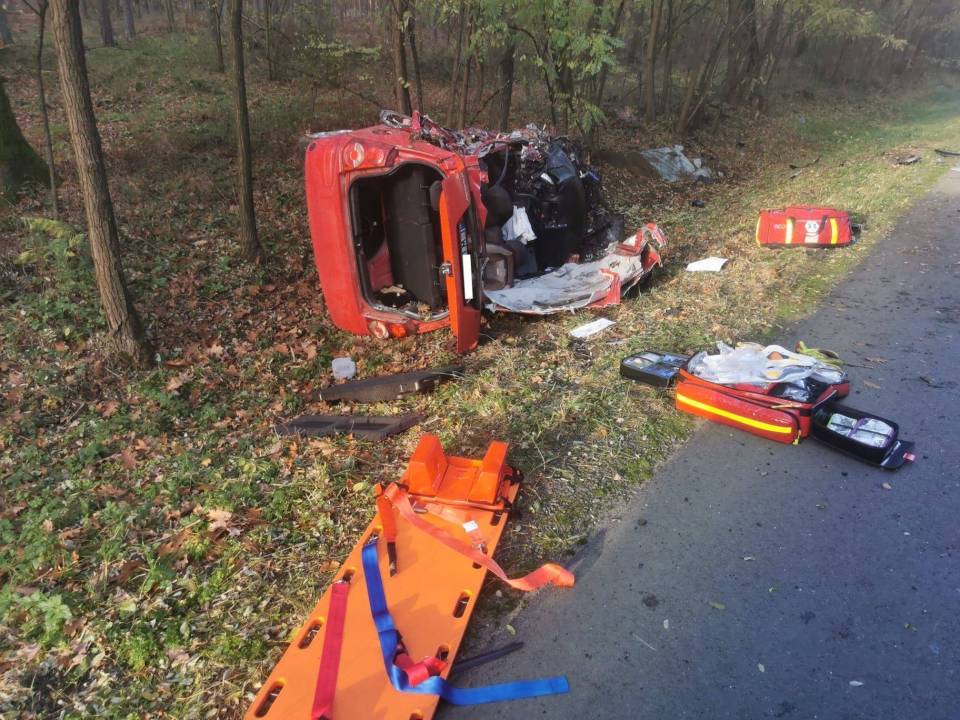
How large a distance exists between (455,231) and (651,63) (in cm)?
1252

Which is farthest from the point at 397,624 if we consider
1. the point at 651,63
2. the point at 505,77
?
the point at 651,63

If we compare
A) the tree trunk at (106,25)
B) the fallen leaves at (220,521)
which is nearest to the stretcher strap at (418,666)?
the fallen leaves at (220,521)

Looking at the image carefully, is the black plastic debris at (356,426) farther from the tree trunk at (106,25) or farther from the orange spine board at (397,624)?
the tree trunk at (106,25)

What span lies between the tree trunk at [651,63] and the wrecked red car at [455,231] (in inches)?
316

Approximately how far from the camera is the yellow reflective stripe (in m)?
3.74

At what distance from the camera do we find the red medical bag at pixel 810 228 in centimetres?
753

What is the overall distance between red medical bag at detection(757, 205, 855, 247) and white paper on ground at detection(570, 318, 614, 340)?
350 centimetres

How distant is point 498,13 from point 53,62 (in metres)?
12.7

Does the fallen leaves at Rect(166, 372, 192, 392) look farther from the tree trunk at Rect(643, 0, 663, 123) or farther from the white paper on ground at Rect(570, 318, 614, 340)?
the tree trunk at Rect(643, 0, 663, 123)

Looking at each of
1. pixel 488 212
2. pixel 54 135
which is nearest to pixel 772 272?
pixel 488 212

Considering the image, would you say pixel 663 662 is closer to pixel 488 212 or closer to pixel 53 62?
pixel 488 212

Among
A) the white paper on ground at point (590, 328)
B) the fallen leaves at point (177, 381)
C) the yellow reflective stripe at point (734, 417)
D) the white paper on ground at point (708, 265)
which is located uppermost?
the yellow reflective stripe at point (734, 417)

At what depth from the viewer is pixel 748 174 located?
1427 centimetres

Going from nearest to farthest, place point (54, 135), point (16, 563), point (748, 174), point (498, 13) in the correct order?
point (16, 563), point (498, 13), point (54, 135), point (748, 174)
